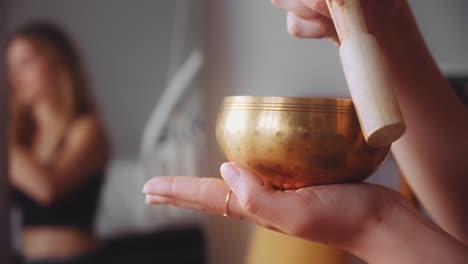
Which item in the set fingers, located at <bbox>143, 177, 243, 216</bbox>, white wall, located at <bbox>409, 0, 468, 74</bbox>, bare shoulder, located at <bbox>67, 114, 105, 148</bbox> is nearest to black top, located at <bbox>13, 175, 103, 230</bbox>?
bare shoulder, located at <bbox>67, 114, 105, 148</bbox>

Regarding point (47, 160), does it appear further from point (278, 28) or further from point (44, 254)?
point (278, 28)

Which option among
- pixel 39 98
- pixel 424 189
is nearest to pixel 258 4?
pixel 39 98

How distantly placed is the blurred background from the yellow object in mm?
118

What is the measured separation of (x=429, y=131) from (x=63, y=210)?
1034 mm

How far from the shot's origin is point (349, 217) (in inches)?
12.2

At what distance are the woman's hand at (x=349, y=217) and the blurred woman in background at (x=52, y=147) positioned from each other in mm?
1039

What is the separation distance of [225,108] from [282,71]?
983 millimetres

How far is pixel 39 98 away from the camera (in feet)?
4.25

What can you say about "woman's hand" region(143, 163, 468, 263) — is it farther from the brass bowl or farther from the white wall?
the white wall

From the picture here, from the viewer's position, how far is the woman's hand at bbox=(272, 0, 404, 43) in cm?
35

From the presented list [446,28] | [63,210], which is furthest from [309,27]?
[63,210]

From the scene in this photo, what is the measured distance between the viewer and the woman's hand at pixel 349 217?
0.30 metres

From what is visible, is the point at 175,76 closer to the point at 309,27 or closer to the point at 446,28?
the point at 446,28

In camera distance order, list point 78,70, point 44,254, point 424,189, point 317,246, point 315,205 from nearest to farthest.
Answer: point 315,205 → point 424,189 → point 317,246 → point 44,254 → point 78,70
